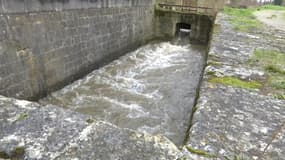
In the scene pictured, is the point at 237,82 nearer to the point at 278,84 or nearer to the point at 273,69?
the point at 278,84

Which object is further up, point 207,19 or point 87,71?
point 207,19

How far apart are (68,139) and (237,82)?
209 cm

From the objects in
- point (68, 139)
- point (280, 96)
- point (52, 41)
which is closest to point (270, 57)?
point (280, 96)

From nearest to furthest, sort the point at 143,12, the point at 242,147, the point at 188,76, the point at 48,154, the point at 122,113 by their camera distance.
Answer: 1. the point at 48,154
2. the point at 242,147
3. the point at 122,113
4. the point at 188,76
5. the point at 143,12

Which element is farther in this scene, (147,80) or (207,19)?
(207,19)

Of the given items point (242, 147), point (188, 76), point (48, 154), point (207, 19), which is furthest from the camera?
point (207, 19)

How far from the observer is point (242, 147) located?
1658mm

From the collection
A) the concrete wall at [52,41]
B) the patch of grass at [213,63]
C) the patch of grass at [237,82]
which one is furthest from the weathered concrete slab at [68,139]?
the concrete wall at [52,41]

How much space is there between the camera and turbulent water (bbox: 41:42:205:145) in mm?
4441

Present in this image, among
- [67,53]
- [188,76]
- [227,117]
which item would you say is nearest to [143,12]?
[188,76]

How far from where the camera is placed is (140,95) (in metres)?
5.57

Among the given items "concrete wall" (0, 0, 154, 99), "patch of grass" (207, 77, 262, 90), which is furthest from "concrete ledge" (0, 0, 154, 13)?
"patch of grass" (207, 77, 262, 90)

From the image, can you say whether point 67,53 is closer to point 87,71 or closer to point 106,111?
point 87,71

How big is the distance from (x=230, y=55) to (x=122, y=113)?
91.4 inches
